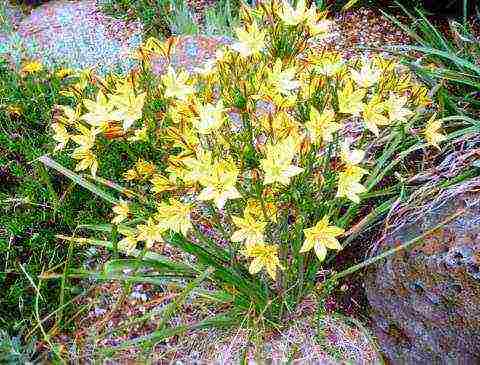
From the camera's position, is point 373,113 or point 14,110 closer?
point 373,113

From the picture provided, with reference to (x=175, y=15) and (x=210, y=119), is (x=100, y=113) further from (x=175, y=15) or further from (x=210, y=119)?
(x=175, y=15)

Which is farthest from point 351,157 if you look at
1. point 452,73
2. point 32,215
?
point 32,215

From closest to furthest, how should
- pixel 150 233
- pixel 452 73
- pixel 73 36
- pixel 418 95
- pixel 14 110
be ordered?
1. pixel 150 233
2. pixel 418 95
3. pixel 452 73
4. pixel 14 110
5. pixel 73 36

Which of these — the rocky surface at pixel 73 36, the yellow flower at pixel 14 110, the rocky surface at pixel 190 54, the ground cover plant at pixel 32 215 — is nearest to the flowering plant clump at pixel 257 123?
the ground cover plant at pixel 32 215

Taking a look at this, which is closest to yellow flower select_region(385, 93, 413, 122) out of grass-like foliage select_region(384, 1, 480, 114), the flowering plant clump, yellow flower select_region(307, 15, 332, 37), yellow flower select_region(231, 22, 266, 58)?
the flowering plant clump

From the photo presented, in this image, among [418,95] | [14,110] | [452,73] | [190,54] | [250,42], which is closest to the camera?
[250,42]

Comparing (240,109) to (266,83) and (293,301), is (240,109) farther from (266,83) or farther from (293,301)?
(293,301)

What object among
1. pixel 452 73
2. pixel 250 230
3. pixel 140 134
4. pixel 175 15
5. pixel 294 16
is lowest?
pixel 175 15
